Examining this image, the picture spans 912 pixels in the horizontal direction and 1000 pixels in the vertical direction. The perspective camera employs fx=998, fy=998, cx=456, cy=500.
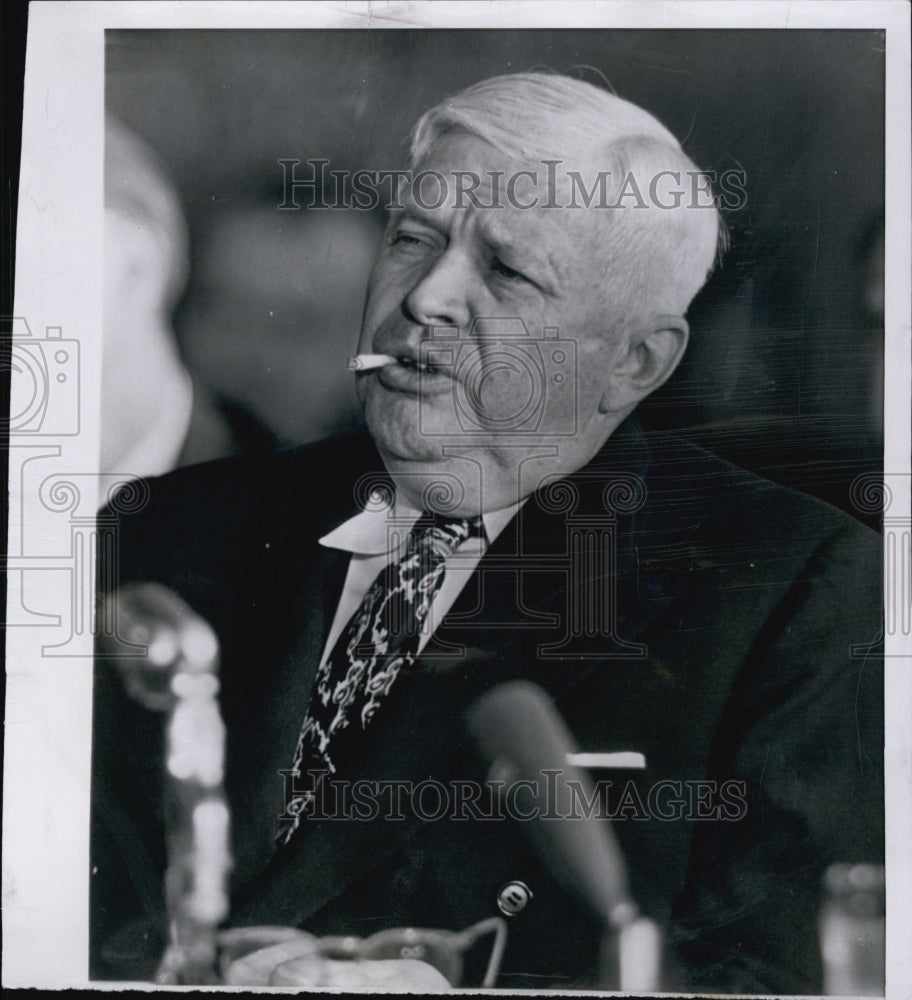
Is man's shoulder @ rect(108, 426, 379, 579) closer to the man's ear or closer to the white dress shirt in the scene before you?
the white dress shirt

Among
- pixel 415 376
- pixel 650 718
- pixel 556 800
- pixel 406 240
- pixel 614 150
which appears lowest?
pixel 556 800

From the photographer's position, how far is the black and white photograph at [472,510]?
165 centimetres

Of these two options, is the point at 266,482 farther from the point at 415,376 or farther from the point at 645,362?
the point at 645,362

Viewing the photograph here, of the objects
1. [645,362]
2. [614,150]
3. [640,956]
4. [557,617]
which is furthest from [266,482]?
[640,956]

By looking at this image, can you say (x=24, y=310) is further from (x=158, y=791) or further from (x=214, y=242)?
(x=158, y=791)

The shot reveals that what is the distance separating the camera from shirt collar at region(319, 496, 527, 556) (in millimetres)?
1675

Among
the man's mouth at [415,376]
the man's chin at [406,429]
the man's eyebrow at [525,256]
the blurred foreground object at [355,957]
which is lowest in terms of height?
the blurred foreground object at [355,957]

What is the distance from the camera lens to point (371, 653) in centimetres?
166

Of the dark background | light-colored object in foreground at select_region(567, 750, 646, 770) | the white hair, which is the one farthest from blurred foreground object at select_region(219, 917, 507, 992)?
the white hair

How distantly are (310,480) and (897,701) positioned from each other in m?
1.05

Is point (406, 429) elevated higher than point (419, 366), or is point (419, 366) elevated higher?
point (419, 366)

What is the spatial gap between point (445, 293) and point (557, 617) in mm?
563

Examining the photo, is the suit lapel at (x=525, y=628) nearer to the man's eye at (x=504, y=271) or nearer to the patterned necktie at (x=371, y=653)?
the patterned necktie at (x=371, y=653)

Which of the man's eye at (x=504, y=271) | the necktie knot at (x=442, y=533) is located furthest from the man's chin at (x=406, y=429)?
the man's eye at (x=504, y=271)
